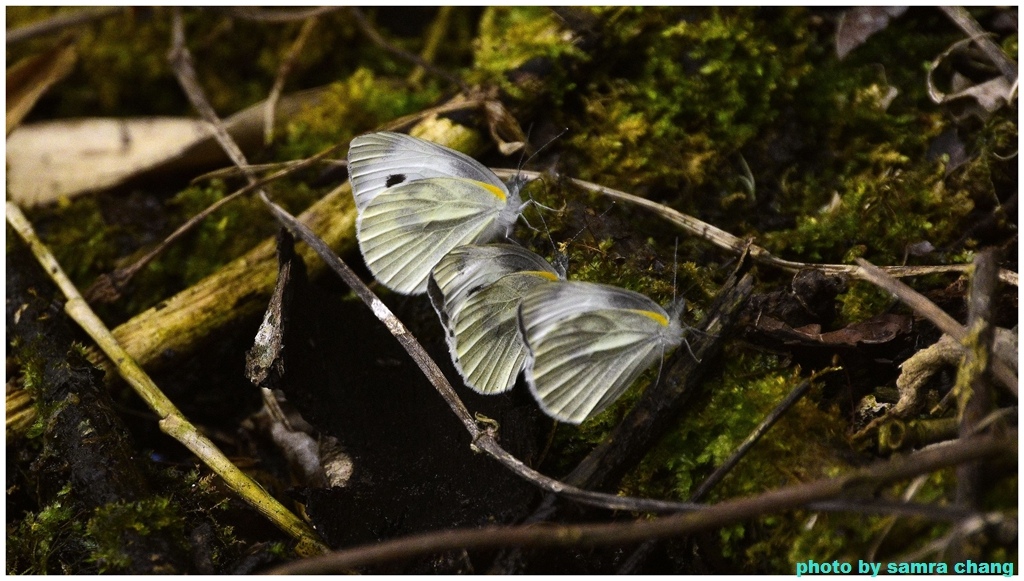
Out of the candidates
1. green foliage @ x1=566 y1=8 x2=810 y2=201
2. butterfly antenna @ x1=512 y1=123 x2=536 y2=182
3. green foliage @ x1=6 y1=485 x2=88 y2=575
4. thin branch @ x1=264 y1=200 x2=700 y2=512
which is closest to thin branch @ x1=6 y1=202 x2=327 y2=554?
green foliage @ x1=6 y1=485 x2=88 y2=575

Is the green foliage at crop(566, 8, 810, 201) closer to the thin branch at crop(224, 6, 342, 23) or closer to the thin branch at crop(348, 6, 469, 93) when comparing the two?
the thin branch at crop(348, 6, 469, 93)

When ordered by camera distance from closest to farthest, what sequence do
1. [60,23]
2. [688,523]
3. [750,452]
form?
[688,523]
[750,452]
[60,23]

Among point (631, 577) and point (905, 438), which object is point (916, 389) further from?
point (631, 577)

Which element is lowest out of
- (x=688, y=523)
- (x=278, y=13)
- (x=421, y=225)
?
(x=688, y=523)

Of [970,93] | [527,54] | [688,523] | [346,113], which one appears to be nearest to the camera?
[688,523]

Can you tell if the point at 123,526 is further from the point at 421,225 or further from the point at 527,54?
the point at 527,54

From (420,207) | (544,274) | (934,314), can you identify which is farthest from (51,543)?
(934,314)

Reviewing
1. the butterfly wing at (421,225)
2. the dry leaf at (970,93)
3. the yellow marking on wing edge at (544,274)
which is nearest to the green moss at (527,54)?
the butterfly wing at (421,225)
